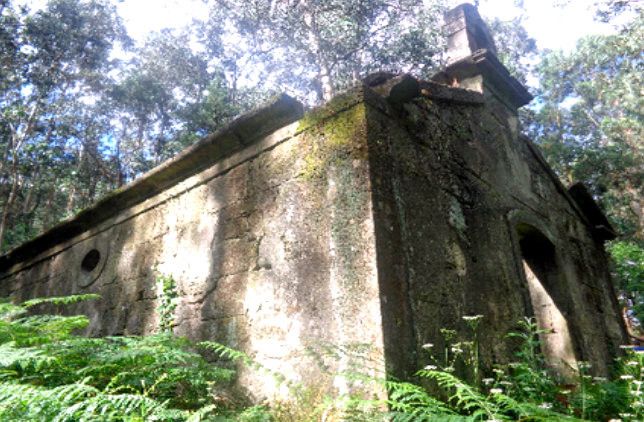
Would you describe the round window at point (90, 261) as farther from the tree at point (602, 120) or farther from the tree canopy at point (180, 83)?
the tree at point (602, 120)

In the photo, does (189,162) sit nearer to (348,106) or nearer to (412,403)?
(348,106)

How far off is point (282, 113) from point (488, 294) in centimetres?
209

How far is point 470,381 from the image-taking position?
9.21ft

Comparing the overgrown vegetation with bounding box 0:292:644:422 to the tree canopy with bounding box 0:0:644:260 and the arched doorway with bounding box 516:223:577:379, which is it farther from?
the tree canopy with bounding box 0:0:644:260

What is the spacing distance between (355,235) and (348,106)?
36.5 inches

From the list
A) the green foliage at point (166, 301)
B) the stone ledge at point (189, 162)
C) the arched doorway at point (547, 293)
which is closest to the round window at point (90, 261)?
the stone ledge at point (189, 162)

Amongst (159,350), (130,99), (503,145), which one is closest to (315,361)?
(159,350)

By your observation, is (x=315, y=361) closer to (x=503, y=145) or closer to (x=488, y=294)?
(x=488, y=294)

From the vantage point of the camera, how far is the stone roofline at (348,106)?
327cm

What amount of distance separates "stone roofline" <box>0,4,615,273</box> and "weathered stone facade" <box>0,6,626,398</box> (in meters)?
0.02

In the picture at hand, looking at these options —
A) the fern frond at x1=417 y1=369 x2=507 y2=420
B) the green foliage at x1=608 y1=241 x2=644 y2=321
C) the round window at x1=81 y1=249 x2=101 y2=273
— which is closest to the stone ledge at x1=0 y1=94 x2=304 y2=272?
the round window at x1=81 y1=249 x2=101 y2=273

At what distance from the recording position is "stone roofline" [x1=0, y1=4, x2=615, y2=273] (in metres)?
3.27

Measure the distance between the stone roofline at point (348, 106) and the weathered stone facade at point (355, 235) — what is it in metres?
0.02

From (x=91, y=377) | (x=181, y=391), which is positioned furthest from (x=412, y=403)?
(x=181, y=391)
